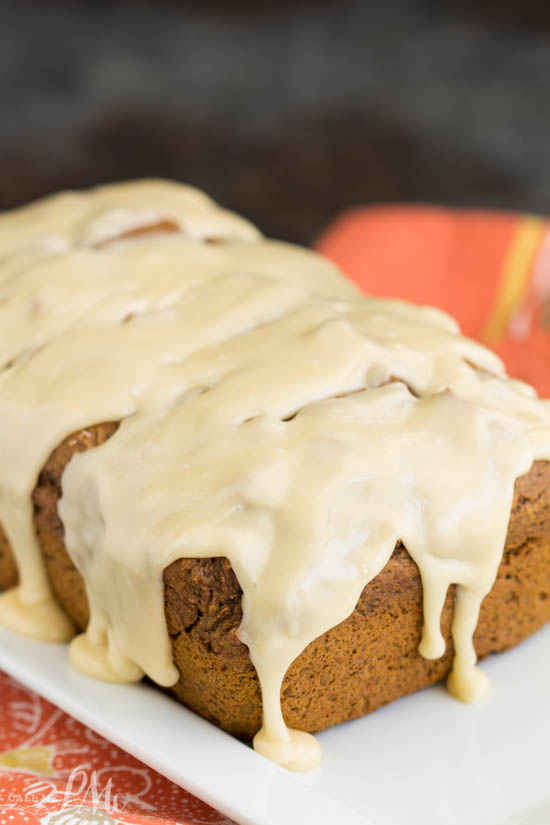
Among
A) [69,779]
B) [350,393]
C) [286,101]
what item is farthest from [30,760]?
[286,101]

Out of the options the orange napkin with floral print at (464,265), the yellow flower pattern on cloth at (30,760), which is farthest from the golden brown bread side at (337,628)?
the orange napkin with floral print at (464,265)

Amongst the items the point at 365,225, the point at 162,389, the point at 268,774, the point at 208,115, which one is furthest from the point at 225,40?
the point at 268,774

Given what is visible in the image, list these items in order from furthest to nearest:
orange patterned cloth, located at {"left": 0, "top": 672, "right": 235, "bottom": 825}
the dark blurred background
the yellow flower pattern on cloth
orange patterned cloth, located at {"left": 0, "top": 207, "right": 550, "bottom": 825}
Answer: the dark blurred background → orange patterned cloth, located at {"left": 0, "top": 207, "right": 550, "bottom": 825} → the yellow flower pattern on cloth → orange patterned cloth, located at {"left": 0, "top": 672, "right": 235, "bottom": 825}

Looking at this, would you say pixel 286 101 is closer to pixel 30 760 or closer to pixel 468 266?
pixel 468 266

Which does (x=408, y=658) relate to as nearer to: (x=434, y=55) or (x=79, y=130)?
(x=79, y=130)

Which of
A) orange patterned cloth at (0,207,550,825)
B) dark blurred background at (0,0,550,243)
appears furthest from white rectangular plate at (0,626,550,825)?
dark blurred background at (0,0,550,243)

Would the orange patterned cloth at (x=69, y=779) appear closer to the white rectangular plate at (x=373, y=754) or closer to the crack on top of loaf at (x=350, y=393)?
the white rectangular plate at (x=373, y=754)

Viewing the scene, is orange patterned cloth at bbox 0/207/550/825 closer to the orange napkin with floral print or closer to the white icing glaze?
the orange napkin with floral print
